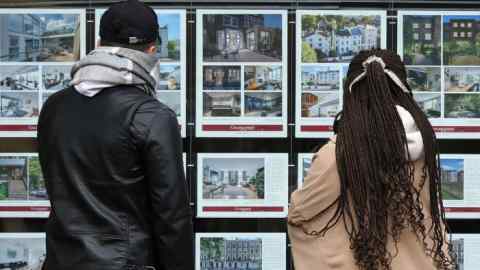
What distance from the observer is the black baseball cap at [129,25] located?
2.86 meters

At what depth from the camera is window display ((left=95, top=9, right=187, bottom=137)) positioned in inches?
168

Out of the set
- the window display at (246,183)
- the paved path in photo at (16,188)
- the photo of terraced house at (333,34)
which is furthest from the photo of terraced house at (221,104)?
the paved path in photo at (16,188)

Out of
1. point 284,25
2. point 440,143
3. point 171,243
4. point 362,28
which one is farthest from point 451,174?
point 171,243

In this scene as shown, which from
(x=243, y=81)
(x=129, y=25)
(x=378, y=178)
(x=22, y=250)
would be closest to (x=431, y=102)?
(x=243, y=81)

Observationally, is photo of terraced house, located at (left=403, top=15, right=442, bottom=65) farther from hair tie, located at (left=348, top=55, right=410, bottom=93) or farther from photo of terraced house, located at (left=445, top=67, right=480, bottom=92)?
hair tie, located at (left=348, top=55, right=410, bottom=93)

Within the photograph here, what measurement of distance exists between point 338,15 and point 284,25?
30 cm

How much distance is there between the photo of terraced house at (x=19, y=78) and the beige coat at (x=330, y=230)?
213cm

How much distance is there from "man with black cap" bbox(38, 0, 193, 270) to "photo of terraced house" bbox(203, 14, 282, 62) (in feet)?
4.57

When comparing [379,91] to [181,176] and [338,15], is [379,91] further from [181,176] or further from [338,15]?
[338,15]

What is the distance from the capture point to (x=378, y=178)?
101 inches

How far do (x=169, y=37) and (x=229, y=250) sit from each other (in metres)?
1.22

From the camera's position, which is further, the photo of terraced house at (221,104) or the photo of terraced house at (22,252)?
the photo of terraced house at (22,252)

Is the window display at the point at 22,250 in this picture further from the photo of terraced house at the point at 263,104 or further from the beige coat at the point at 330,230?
the beige coat at the point at 330,230

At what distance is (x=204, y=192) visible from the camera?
4.31 metres
